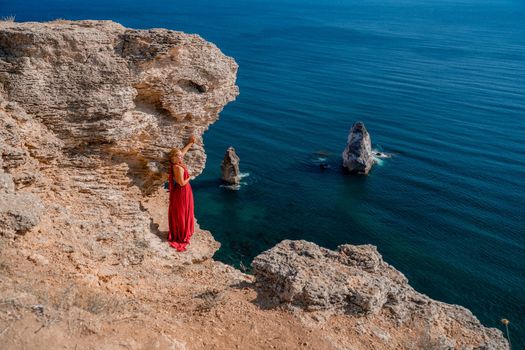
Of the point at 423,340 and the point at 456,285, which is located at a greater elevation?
the point at 423,340

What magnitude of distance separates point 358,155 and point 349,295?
3243 centimetres

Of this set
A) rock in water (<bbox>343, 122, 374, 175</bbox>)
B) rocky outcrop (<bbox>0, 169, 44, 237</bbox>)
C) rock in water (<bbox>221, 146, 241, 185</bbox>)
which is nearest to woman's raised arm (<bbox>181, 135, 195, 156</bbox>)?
rocky outcrop (<bbox>0, 169, 44, 237</bbox>)

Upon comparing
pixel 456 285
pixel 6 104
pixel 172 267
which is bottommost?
pixel 456 285

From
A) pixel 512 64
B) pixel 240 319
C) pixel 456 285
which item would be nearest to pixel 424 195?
pixel 456 285

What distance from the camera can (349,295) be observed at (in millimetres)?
10281

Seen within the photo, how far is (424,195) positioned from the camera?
37469 mm

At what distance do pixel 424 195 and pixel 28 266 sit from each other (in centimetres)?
3355

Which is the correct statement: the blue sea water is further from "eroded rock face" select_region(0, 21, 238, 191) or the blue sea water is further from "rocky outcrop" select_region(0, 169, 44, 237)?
"rocky outcrop" select_region(0, 169, 44, 237)

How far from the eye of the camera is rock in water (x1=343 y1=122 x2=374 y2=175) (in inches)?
1633

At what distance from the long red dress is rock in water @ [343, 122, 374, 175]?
28.6 m

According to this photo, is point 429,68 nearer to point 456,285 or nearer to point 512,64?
point 512,64

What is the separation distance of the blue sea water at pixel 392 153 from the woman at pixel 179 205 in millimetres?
10764

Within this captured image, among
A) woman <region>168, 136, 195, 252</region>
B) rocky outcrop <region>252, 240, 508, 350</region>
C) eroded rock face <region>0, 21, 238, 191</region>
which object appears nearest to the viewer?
rocky outcrop <region>252, 240, 508, 350</region>

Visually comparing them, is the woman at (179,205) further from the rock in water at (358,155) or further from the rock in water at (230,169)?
the rock in water at (358,155)
